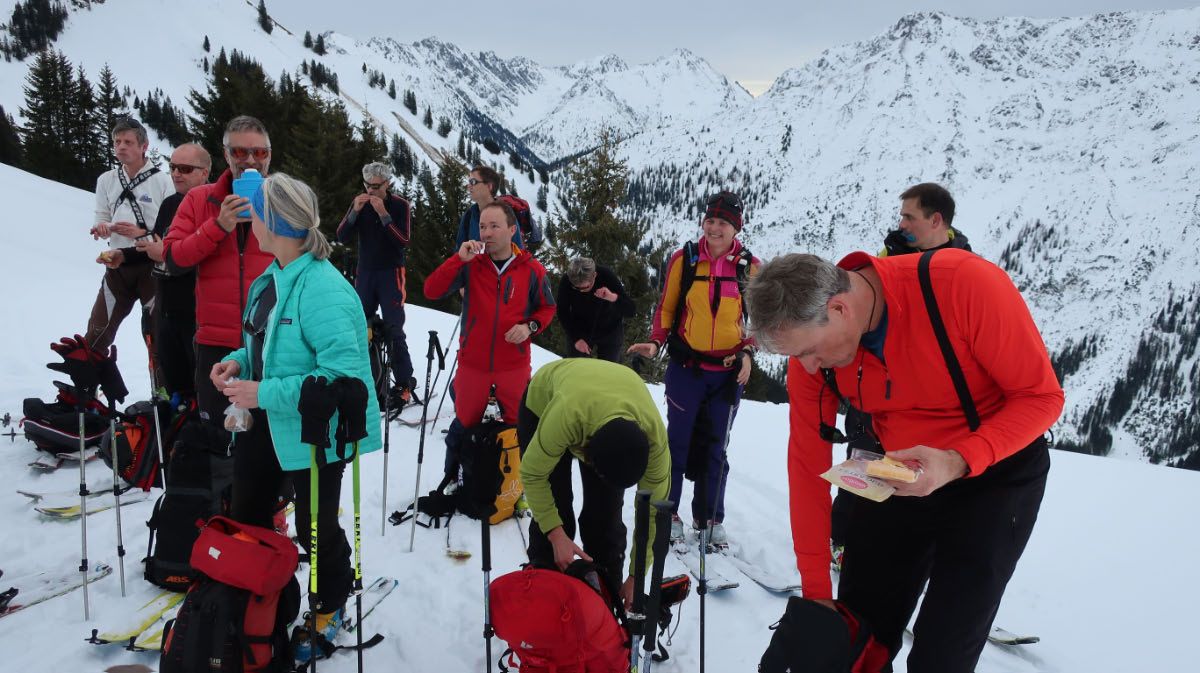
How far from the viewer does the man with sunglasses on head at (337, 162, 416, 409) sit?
262 inches

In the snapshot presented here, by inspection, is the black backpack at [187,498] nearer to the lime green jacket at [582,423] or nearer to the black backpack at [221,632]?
the black backpack at [221,632]

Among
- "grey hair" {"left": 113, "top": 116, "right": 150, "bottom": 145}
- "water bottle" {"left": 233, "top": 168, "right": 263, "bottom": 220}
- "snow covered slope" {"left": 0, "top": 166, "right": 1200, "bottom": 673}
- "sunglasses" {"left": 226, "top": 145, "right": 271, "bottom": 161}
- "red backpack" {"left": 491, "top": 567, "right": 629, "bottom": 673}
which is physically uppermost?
"grey hair" {"left": 113, "top": 116, "right": 150, "bottom": 145}

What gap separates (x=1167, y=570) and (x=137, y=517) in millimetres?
7569

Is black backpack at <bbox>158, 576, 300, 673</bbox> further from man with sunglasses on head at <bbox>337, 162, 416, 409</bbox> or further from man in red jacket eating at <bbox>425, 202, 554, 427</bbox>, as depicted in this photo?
man with sunglasses on head at <bbox>337, 162, 416, 409</bbox>

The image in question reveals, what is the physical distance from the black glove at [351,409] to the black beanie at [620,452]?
1.03 metres

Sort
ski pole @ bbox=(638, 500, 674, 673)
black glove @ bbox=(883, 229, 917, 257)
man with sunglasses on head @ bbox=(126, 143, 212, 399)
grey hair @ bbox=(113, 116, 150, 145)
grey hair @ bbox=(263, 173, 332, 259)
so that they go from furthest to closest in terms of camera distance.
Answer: grey hair @ bbox=(113, 116, 150, 145) < black glove @ bbox=(883, 229, 917, 257) < man with sunglasses on head @ bbox=(126, 143, 212, 399) < grey hair @ bbox=(263, 173, 332, 259) < ski pole @ bbox=(638, 500, 674, 673)

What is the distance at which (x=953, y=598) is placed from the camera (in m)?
2.10

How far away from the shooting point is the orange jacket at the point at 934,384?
5.98ft

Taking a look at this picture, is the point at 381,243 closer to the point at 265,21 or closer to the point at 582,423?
the point at 582,423

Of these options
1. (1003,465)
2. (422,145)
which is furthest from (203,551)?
(422,145)

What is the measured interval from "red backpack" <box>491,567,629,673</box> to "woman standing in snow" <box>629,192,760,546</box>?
181cm

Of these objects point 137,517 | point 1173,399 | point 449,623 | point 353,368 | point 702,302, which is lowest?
point 1173,399

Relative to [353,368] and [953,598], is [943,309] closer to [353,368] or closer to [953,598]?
[953,598]

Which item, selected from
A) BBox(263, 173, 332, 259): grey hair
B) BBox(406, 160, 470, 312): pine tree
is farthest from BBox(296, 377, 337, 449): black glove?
BBox(406, 160, 470, 312): pine tree
